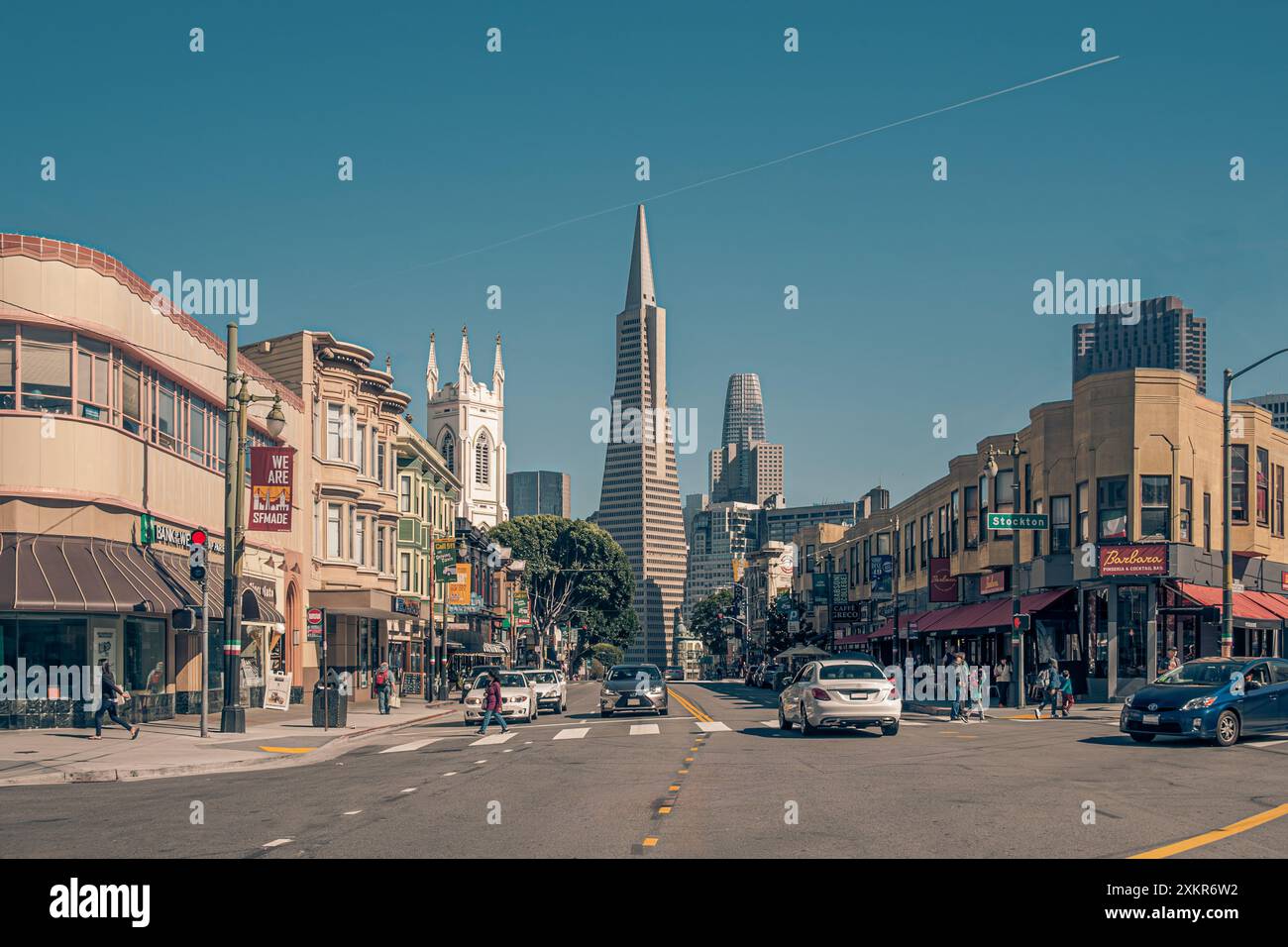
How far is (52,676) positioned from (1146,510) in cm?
3252

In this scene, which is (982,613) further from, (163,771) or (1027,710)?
(163,771)

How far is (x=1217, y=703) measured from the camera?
24.4 metres

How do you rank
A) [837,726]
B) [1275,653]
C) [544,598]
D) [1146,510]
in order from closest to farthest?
[837,726]
[1146,510]
[1275,653]
[544,598]

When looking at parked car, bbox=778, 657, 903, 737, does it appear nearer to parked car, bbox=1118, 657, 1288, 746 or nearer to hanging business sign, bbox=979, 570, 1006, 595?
parked car, bbox=1118, 657, 1288, 746

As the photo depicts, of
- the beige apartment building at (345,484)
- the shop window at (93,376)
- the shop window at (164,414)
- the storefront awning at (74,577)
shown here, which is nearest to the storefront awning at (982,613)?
the beige apartment building at (345,484)

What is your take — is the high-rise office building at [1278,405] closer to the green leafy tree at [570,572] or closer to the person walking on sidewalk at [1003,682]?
the green leafy tree at [570,572]

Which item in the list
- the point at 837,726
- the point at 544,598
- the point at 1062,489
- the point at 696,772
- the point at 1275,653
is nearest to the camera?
the point at 696,772

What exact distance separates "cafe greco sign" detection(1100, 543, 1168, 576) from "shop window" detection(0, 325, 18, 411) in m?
31.7

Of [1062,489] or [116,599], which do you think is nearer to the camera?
[116,599]

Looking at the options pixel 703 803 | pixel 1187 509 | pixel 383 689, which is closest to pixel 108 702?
pixel 383 689

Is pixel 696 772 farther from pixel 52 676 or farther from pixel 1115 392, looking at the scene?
pixel 1115 392

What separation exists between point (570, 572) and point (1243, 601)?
74570 millimetres
